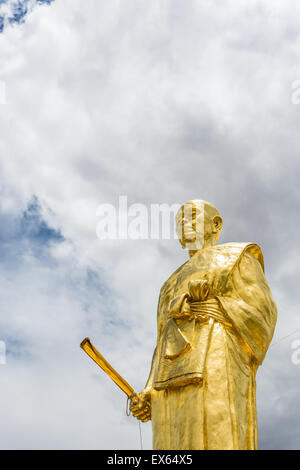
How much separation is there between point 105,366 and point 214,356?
1745 millimetres

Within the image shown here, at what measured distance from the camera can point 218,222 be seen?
948 cm

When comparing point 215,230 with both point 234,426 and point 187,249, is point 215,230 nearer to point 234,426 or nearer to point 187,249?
point 187,249

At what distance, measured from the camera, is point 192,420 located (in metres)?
6.91

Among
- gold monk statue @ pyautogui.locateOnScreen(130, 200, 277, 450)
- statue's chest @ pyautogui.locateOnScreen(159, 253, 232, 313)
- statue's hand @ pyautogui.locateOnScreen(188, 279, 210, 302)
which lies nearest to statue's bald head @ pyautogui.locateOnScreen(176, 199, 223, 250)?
gold monk statue @ pyautogui.locateOnScreen(130, 200, 277, 450)

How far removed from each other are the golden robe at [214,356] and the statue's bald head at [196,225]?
59 cm

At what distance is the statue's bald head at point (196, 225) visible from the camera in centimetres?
918

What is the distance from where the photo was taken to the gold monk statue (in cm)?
693

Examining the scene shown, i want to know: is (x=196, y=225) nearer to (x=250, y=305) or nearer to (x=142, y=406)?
(x=250, y=305)

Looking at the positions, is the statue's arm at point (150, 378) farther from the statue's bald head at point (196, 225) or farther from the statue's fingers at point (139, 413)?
the statue's bald head at point (196, 225)

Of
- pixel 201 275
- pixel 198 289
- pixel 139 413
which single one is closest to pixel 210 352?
pixel 198 289

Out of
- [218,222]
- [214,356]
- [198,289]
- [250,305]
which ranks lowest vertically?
[214,356]

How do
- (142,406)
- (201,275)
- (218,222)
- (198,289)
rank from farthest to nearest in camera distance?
(218,222)
(201,275)
(142,406)
(198,289)
